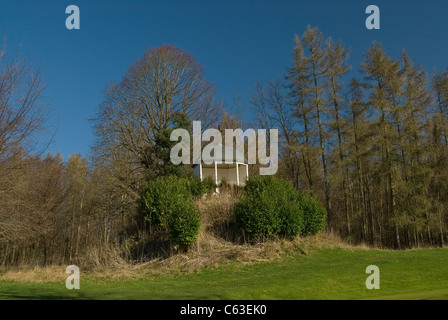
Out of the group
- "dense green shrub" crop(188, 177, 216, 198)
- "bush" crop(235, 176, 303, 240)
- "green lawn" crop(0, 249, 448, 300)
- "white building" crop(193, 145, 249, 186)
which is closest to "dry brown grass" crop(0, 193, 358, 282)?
"bush" crop(235, 176, 303, 240)

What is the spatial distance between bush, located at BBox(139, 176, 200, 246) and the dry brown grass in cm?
92

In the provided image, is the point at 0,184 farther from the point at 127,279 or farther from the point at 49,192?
the point at 49,192

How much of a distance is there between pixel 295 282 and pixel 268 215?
6864 mm

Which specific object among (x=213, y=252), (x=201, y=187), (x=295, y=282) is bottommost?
(x=295, y=282)

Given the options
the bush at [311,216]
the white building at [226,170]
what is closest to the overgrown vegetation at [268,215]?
the bush at [311,216]

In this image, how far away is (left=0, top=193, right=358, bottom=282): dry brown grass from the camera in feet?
54.0

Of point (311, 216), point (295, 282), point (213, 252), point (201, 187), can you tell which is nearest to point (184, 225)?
point (213, 252)

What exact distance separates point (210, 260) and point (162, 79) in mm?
18945

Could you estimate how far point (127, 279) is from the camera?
15297 millimetres

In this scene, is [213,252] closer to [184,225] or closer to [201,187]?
[184,225]

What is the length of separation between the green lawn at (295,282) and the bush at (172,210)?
102 inches

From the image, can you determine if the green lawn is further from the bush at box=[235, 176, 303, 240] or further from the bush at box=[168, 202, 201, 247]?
the bush at box=[168, 202, 201, 247]

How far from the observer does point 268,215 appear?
1792cm
